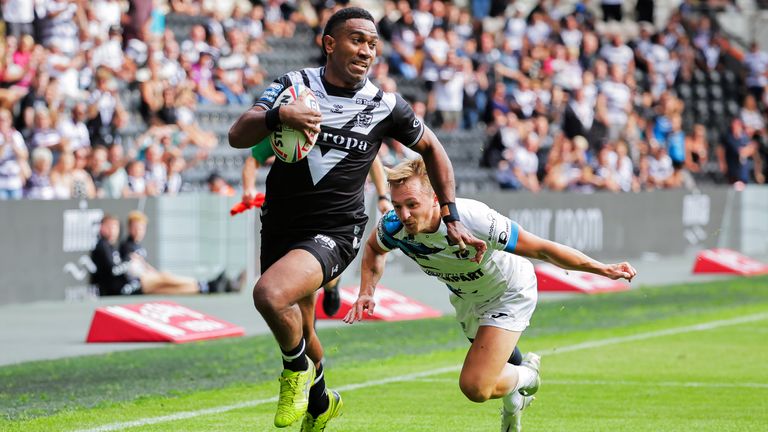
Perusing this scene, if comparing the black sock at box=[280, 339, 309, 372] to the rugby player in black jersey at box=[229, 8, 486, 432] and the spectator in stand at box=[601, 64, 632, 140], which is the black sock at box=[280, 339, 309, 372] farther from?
the spectator in stand at box=[601, 64, 632, 140]

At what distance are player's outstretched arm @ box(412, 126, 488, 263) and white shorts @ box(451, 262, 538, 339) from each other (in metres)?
0.60

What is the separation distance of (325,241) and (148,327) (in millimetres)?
6348

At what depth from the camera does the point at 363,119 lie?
7.65 metres

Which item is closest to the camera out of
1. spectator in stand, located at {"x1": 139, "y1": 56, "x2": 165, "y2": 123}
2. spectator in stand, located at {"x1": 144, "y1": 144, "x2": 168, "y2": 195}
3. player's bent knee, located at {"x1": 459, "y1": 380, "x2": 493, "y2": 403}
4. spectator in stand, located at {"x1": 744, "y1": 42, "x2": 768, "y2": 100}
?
player's bent knee, located at {"x1": 459, "y1": 380, "x2": 493, "y2": 403}

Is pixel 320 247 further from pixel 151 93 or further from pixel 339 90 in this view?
pixel 151 93

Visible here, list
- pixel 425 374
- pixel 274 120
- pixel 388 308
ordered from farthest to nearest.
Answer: pixel 388 308 < pixel 425 374 < pixel 274 120

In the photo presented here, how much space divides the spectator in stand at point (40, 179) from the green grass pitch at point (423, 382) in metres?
4.78

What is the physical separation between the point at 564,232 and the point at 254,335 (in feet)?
38.3

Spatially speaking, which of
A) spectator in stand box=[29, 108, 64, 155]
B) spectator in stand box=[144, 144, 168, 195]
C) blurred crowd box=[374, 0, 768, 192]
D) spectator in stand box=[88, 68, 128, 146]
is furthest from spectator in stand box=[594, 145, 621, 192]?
spectator in stand box=[29, 108, 64, 155]

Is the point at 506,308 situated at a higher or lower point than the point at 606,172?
higher

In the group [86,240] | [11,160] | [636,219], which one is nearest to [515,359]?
[86,240]

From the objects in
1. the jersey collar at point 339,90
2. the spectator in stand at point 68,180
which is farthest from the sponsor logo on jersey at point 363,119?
the spectator in stand at point 68,180

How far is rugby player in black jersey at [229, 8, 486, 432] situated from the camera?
7398 millimetres

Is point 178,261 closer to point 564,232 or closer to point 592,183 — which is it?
point 564,232
